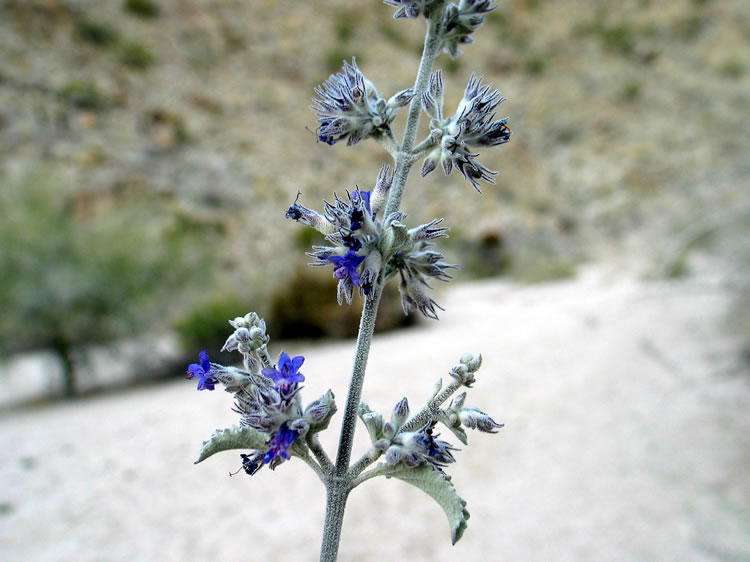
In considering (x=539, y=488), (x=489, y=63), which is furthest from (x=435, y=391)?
(x=489, y=63)

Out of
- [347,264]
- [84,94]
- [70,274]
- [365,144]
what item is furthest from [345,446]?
[365,144]

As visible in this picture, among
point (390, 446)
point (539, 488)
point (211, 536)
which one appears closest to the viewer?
point (390, 446)

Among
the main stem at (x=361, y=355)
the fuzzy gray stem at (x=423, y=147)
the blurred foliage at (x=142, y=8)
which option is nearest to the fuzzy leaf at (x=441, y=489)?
the main stem at (x=361, y=355)

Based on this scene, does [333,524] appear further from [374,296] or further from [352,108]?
[352,108]

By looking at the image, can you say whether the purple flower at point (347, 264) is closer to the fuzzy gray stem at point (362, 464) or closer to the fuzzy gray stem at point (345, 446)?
the fuzzy gray stem at point (345, 446)

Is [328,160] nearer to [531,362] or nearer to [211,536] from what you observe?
[531,362]

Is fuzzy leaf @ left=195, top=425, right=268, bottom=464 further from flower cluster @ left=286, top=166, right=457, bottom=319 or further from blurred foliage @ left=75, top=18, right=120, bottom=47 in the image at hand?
blurred foliage @ left=75, top=18, right=120, bottom=47
